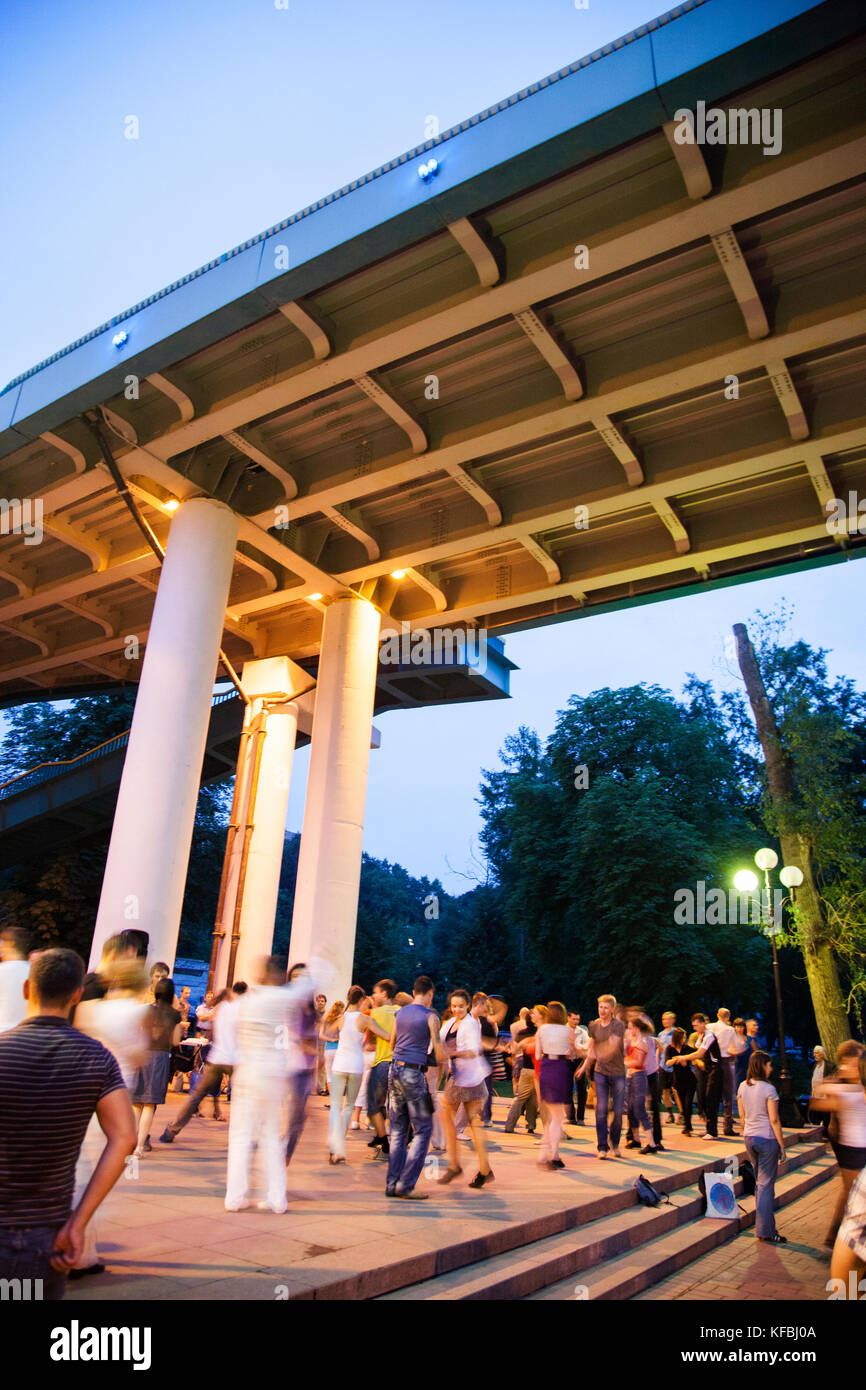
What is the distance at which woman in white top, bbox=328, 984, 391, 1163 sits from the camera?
28.8 ft

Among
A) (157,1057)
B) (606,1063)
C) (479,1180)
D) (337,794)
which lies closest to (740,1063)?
(606,1063)

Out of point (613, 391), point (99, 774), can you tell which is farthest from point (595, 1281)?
point (99, 774)

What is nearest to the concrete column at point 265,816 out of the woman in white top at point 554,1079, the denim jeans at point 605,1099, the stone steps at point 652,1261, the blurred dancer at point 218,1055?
the blurred dancer at point 218,1055

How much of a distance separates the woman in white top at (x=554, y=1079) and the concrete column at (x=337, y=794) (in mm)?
5817

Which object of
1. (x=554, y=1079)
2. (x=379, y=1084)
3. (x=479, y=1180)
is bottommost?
(x=479, y=1180)

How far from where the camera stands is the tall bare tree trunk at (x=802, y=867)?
18.9m

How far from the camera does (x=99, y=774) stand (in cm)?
2339

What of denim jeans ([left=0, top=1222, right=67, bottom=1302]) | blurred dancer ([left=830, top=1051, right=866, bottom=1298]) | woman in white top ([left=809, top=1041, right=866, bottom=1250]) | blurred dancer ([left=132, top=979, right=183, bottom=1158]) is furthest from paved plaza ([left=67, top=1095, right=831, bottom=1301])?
blurred dancer ([left=830, top=1051, right=866, bottom=1298])

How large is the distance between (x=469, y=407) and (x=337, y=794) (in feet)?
24.1

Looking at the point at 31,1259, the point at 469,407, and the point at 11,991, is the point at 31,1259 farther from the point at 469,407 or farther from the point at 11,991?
the point at 469,407

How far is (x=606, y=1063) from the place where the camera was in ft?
34.8

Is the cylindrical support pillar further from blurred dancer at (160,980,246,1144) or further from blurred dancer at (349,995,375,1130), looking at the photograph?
blurred dancer at (160,980,246,1144)

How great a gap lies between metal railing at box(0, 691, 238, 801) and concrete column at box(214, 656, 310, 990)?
4.16 metres

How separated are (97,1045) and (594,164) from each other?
10.5 metres
